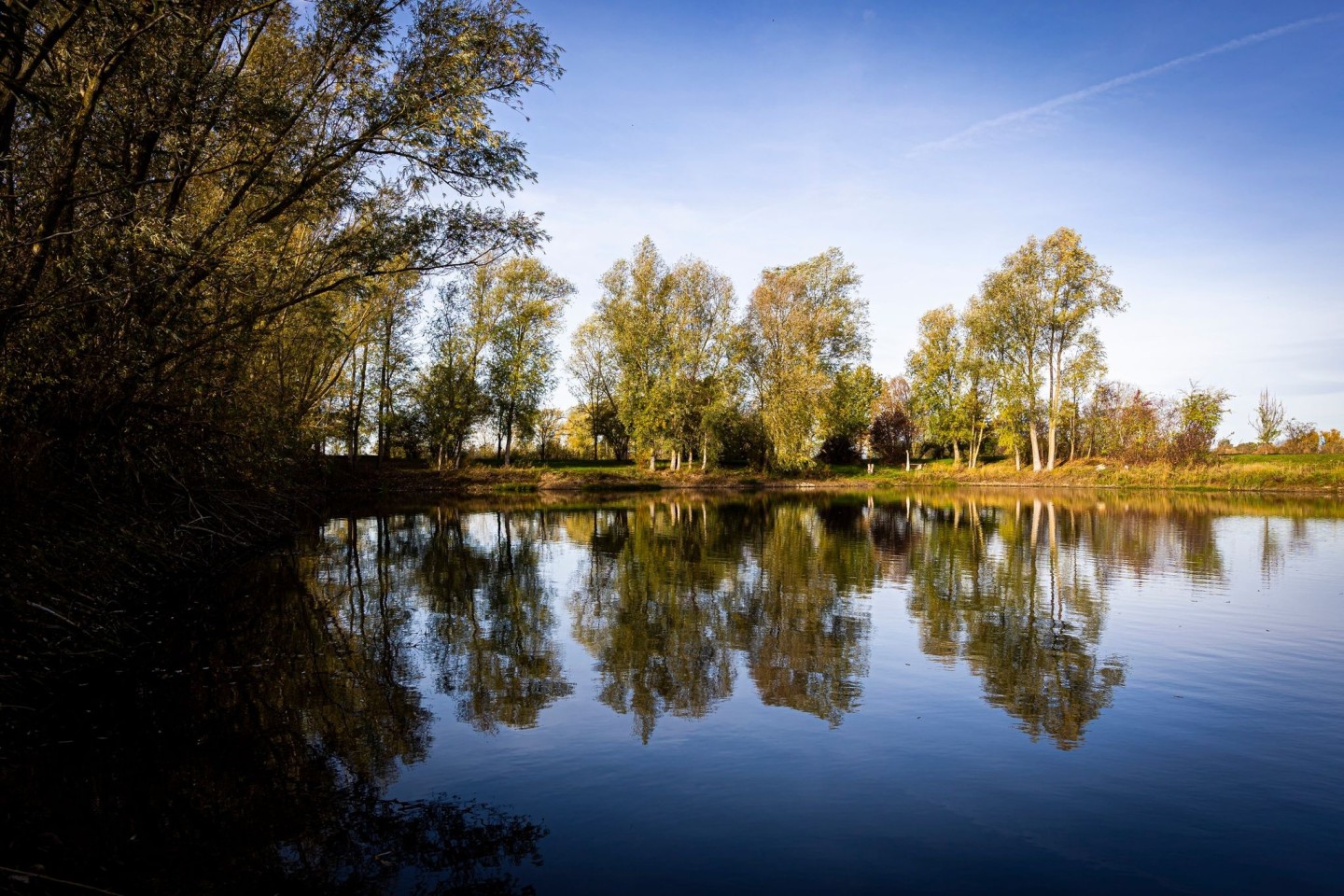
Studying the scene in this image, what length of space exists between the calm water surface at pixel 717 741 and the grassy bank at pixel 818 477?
36.4m

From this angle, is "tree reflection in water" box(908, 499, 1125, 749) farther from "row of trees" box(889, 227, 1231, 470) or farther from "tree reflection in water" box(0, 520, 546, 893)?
"row of trees" box(889, 227, 1231, 470)

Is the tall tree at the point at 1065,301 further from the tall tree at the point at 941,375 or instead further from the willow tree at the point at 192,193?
Result: the willow tree at the point at 192,193

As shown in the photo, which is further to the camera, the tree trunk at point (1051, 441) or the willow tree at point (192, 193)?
the tree trunk at point (1051, 441)

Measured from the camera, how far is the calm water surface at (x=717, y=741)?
569 centimetres

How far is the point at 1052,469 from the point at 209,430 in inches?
2406

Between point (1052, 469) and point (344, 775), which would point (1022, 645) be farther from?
point (1052, 469)

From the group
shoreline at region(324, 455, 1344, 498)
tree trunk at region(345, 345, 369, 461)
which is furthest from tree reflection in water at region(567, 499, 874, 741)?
tree trunk at region(345, 345, 369, 461)

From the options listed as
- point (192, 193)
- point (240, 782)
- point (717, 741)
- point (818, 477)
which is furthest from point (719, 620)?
point (818, 477)

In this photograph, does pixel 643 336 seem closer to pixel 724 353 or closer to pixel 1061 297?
pixel 724 353

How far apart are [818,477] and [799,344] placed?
11.9 metres

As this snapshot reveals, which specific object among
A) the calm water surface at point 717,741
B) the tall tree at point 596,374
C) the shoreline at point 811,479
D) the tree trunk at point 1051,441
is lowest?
the calm water surface at point 717,741

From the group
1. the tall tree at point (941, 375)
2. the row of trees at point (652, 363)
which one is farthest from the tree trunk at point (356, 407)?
the tall tree at point (941, 375)

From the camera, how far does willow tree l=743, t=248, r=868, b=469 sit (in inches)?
2215

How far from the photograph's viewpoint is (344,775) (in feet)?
22.9
